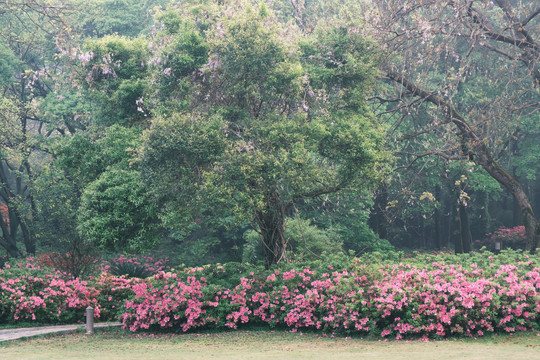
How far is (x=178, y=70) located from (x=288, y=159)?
3.18 m

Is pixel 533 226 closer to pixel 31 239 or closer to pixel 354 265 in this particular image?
pixel 354 265

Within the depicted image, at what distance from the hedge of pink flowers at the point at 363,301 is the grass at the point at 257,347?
0.40 meters

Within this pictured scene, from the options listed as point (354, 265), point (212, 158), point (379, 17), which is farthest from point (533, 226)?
point (212, 158)

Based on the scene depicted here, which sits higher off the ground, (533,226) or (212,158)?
(212,158)

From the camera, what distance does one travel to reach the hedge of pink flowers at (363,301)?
1129 centimetres

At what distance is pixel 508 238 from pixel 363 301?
2136 centimetres

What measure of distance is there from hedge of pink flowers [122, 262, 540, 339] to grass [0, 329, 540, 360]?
0.40 meters

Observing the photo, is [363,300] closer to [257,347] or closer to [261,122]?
[257,347]

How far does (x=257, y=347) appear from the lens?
11.2m

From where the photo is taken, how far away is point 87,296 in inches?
653

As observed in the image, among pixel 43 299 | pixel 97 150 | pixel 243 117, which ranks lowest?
pixel 43 299

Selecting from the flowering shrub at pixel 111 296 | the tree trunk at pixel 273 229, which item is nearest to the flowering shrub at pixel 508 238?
the tree trunk at pixel 273 229

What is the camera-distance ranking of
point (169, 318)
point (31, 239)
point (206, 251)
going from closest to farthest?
point (169, 318), point (206, 251), point (31, 239)

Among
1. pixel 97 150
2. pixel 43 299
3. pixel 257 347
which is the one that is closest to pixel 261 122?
pixel 97 150
